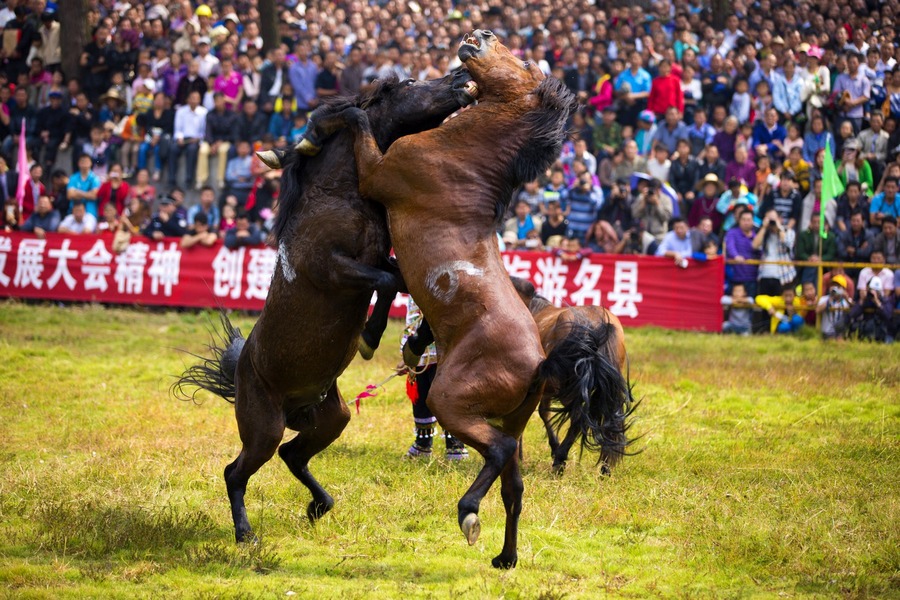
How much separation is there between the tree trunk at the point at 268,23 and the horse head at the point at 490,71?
16008mm

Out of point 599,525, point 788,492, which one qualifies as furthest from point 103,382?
point 788,492

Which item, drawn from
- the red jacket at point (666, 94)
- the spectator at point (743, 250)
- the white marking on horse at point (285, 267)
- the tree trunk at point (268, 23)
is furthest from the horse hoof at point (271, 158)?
the tree trunk at point (268, 23)

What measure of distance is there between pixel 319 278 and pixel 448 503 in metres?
2.00

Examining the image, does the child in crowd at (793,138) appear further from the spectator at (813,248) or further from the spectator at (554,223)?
the spectator at (554,223)

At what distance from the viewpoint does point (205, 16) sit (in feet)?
70.2

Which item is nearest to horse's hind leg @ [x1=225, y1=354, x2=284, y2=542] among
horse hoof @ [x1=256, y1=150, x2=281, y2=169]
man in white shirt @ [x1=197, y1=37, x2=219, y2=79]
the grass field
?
the grass field

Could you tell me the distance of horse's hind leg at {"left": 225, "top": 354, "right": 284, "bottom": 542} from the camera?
631 centimetres

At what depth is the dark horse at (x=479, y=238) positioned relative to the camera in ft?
17.2

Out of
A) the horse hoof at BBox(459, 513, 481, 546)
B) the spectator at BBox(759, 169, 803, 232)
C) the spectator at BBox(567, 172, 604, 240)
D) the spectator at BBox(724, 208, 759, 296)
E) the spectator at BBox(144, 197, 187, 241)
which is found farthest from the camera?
the spectator at BBox(144, 197, 187, 241)

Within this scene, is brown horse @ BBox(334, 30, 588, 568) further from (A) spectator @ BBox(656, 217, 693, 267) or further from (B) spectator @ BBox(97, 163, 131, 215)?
(B) spectator @ BBox(97, 163, 131, 215)

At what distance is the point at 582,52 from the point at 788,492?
39.0 feet

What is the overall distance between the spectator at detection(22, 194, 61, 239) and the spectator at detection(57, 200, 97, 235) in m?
0.14

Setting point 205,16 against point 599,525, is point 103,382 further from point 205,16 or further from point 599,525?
point 205,16

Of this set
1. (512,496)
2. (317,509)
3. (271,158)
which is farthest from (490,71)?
(317,509)
